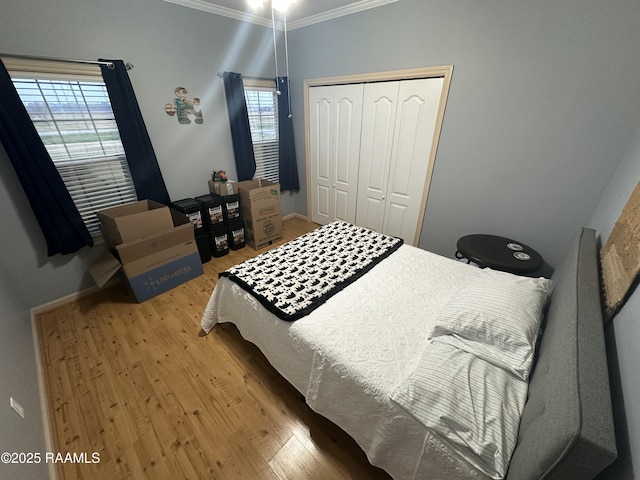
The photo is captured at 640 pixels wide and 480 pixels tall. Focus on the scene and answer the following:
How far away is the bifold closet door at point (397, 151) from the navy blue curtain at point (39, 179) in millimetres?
2823

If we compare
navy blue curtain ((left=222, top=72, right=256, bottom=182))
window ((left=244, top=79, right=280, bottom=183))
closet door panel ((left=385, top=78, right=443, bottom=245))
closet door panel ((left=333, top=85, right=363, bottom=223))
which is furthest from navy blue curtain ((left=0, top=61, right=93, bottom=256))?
closet door panel ((left=385, top=78, right=443, bottom=245))

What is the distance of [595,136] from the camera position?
1683 mm

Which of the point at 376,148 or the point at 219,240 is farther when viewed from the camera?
the point at 219,240

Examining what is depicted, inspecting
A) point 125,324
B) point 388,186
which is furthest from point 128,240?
point 388,186

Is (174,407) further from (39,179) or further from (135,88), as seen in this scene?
(135,88)

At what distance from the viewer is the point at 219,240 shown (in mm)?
2908

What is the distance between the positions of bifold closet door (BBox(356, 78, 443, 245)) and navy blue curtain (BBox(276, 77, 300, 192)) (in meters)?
1.13

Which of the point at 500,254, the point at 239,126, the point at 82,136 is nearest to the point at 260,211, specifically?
the point at 239,126

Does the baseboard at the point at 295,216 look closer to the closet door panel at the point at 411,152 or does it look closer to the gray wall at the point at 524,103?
the closet door panel at the point at 411,152

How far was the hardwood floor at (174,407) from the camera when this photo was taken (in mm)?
1222

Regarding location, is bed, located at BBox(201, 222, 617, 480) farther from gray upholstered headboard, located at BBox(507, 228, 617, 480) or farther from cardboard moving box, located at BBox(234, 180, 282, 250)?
cardboard moving box, located at BBox(234, 180, 282, 250)

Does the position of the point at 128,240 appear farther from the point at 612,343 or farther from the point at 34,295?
the point at 612,343

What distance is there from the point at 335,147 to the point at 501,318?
265 centimetres

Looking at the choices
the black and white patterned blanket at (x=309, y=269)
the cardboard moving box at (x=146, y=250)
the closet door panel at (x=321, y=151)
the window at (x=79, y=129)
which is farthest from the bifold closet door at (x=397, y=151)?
the window at (x=79, y=129)
